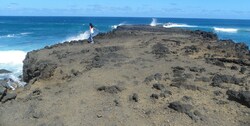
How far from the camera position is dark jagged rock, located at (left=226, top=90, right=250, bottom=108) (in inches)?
437

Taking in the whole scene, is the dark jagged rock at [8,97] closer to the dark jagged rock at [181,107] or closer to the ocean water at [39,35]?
the dark jagged rock at [181,107]

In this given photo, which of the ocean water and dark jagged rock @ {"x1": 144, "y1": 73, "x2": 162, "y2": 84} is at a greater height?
dark jagged rock @ {"x1": 144, "y1": 73, "x2": 162, "y2": 84}

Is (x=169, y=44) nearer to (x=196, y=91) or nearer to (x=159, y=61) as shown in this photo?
(x=159, y=61)

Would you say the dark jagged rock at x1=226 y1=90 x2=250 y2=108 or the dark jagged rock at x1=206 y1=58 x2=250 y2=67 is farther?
the dark jagged rock at x1=206 y1=58 x2=250 y2=67

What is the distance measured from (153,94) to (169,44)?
9845mm

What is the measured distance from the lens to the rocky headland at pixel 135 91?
34.8 feet

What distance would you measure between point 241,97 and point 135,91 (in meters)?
2.89

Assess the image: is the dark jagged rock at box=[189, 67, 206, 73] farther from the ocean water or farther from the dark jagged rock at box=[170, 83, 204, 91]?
the ocean water

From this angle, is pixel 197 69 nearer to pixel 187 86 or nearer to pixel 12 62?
pixel 187 86

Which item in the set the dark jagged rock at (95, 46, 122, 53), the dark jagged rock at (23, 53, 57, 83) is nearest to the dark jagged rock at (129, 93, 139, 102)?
the dark jagged rock at (23, 53, 57, 83)

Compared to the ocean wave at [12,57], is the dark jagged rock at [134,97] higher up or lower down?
higher up

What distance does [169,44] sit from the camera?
2142cm

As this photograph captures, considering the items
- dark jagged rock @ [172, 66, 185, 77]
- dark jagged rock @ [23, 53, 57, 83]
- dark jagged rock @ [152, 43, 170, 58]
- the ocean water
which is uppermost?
dark jagged rock @ [172, 66, 185, 77]

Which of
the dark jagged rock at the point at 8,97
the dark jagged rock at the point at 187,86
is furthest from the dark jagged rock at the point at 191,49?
the dark jagged rock at the point at 8,97
